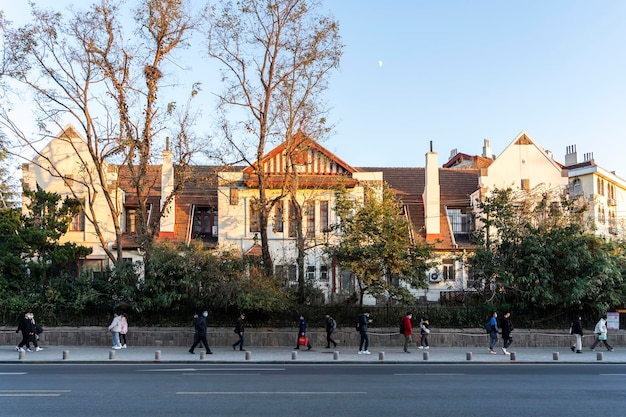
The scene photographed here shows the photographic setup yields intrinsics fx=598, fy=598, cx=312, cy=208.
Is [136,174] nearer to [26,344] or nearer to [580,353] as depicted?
[26,344]

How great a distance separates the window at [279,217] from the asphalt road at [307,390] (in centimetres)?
1549

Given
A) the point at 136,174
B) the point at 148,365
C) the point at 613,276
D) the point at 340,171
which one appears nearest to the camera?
the point at 148,365

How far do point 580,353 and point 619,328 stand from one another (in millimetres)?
3735

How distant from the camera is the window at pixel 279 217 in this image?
111 ft

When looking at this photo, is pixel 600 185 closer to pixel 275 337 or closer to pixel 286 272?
pixel 286 272

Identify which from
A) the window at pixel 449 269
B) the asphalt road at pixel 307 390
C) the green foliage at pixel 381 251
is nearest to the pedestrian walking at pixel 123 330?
the asphalt road at pixel 307 390

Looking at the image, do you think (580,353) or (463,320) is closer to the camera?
(580,353)

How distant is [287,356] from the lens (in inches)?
850

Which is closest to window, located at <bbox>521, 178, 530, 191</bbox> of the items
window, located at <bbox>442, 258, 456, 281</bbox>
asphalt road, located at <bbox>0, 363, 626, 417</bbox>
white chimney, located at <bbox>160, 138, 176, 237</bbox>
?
window, located at <bbox>442, 258, 456, 281</bbox>

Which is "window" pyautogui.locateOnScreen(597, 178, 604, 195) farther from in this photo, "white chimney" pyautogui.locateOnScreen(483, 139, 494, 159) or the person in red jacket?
the person in red jacket

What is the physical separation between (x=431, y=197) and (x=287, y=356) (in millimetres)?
17660

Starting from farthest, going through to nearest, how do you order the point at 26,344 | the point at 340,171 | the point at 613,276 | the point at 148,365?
1. the point at 340,171
2. the point at 613,276
3. the point at 26,344
4. the point at 148,365

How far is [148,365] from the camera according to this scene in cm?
1916

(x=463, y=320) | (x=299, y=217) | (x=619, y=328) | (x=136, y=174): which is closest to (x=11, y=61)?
(x=136, y=174)
